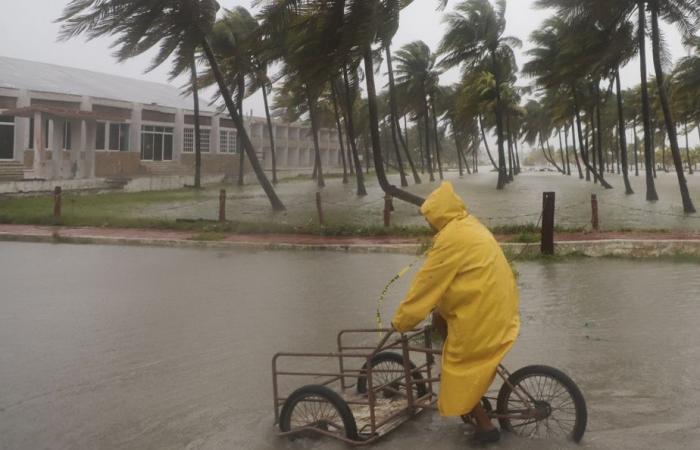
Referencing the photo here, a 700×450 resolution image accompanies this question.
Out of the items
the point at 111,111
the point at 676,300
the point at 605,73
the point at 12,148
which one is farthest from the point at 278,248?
the point at 111,111

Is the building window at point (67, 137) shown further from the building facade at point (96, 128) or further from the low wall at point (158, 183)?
the low wall at point (158, 183)

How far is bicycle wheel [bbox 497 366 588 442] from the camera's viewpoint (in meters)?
4.28

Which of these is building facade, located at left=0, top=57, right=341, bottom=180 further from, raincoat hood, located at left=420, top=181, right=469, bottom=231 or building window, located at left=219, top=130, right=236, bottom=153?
raincoat hood, located at left=420, top=181, right=469, bottom=231

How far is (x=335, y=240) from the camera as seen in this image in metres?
17.3

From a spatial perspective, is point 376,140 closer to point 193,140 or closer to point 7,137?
point 7,137

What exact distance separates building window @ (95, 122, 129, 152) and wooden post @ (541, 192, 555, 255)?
103 ft

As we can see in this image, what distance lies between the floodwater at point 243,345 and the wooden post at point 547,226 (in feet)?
2.94

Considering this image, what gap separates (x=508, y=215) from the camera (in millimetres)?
23766

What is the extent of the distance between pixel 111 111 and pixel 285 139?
25.1 m

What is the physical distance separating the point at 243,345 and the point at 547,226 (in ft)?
26.2

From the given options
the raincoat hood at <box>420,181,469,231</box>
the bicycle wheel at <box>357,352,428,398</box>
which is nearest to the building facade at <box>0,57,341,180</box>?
the bicycle wheel at <box>357,352,428,398</box>

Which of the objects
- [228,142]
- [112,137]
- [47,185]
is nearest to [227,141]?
[228,142]

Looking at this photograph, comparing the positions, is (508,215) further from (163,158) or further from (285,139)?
(285,139)

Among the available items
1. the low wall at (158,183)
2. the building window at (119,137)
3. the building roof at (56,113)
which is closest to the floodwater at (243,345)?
the building roof at (56,113)
